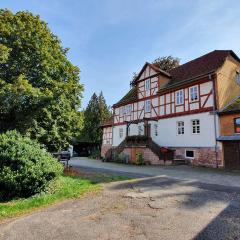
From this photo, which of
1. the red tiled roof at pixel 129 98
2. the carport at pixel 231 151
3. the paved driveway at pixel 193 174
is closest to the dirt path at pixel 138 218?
the paved driveway at pixel 193 174

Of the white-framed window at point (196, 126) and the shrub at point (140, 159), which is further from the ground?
the white-framed window at point (196, 126)

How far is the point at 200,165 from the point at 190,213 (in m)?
14.7

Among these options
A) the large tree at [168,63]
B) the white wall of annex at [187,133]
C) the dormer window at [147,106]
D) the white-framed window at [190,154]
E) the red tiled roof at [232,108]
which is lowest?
the white-framed window at [190,154]

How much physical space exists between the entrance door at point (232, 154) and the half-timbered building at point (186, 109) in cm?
26

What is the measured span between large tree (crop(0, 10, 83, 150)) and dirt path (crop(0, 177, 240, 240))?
7.25 m

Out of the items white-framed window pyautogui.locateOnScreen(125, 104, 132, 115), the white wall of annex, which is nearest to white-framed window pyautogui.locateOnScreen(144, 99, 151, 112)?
the white wall of annex

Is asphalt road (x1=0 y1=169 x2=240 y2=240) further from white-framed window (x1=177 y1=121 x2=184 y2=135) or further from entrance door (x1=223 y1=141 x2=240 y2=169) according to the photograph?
white-framed window (x1=177 y1=121 x2=184 y2=135)

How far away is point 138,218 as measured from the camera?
675 cm

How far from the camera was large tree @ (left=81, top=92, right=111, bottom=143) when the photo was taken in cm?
5088

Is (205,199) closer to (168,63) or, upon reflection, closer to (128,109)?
(128,109)

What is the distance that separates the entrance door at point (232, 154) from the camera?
60.8 feet

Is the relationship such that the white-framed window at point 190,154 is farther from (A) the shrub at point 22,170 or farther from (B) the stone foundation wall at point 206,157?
Result: (A) the shrub at point 22,170

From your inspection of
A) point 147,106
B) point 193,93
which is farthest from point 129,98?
point 193,93

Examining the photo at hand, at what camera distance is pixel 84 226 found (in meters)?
6.27
